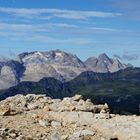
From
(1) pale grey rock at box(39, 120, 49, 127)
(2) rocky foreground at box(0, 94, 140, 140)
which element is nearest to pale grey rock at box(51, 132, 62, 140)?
(2) rocky foreground at box(0, 94, 140, 140)

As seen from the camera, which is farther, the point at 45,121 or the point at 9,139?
the point at 45,121

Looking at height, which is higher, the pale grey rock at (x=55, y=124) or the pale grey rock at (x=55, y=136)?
the pale grey rock at (x=55, y=124)

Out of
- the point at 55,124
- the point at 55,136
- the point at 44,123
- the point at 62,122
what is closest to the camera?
the point at 55,136

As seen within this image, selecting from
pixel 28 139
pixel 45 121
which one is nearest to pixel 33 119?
pixel 45 121

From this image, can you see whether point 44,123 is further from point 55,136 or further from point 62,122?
point 55,136

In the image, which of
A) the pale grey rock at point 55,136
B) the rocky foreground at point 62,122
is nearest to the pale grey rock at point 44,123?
the rocky foreground at point 62,122

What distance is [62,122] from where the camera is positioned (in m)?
33.3

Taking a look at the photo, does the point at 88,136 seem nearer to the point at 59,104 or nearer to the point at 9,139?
→ the point at 9,139

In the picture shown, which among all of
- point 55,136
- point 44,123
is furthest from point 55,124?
point 55,136

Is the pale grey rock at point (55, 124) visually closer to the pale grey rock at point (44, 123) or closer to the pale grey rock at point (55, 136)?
the pale grey rock at point (44, 123)

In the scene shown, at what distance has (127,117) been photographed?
33.5m

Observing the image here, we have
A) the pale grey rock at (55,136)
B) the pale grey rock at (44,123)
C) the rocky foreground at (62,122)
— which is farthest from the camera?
the pale grey rock at (44,123)

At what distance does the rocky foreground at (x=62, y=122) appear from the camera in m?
29.3

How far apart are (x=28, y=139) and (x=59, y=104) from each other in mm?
10388
